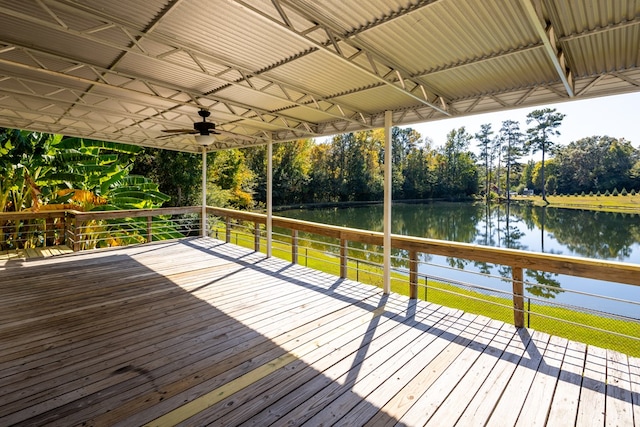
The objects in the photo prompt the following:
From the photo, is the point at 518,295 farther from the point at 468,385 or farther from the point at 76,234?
the point at 76,234

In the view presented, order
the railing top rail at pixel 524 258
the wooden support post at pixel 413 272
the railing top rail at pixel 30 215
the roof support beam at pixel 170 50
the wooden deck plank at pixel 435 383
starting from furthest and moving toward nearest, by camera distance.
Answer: the railing top rail at pixel 30 215 < the wooden support post at pixel 413 272 < the railing top rail at pixel 524 258 < the roof support beam at pixel 170 50 < the wooden deck plank at pixel 435 383

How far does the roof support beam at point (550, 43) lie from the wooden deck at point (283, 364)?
256cm

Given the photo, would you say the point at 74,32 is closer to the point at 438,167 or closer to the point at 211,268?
the point at 211,268

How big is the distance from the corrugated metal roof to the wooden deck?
2.60 m

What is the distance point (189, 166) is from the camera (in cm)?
1441

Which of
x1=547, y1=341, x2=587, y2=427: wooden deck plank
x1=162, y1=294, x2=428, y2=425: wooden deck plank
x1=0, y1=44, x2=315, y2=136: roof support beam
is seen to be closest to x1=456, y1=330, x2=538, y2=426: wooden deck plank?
x1=547, y1=341, x2=587, y2=427: wooden deck plank

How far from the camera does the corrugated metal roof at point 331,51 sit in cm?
247

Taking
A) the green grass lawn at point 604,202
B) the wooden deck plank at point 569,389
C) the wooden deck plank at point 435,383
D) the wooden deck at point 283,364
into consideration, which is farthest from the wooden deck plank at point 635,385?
the green grass lawn at point 604,202

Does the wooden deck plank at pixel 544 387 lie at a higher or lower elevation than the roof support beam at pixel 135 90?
lower

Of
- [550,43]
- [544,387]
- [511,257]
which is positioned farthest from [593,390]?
[550,43]

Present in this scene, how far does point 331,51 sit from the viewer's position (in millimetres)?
2770

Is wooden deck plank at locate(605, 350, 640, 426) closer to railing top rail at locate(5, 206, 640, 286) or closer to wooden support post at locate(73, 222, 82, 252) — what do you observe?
railing top rail at locate(5, 206, 640, 286)

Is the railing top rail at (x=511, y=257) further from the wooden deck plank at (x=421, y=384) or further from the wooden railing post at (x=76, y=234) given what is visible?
the wooden railing post at (x=76, y=234)

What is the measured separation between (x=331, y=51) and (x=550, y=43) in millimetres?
1690
